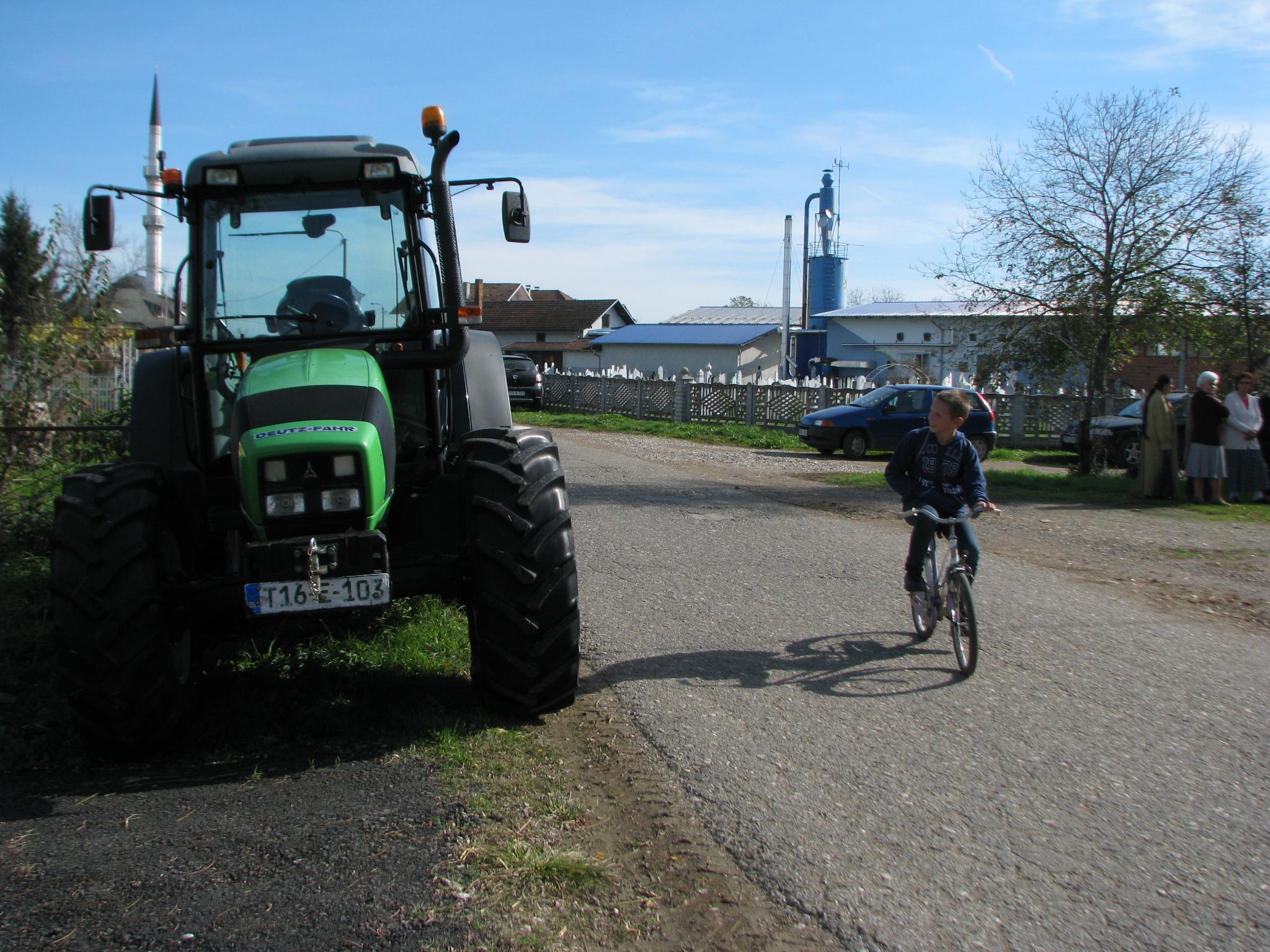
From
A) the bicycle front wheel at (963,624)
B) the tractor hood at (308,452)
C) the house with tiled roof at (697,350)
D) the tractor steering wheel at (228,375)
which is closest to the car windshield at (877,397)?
the bicycle front wheel at (963,624)

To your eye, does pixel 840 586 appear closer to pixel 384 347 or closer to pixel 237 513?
pixel 384 347

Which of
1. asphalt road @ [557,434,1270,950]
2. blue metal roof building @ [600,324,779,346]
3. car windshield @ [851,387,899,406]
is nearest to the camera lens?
asphalt road @ [557,434,1270,950]

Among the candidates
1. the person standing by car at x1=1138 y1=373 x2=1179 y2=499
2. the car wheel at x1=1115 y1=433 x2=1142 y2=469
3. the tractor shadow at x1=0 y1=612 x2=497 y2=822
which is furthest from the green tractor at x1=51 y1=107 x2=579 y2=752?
the car wheel at x1=1115 y1=433 x2=1142 y2=469

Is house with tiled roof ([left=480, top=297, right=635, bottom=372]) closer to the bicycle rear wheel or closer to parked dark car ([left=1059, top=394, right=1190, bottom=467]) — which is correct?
parked dark car ([left=1059, top=394, right=1190, bottom=467])

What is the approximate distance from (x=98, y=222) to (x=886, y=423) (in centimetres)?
1894

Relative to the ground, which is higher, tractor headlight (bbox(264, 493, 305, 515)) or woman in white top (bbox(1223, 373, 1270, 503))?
tractor headlight (bbox(264, 493, 305, 515))

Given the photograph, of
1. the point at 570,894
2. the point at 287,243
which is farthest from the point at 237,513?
the point at 570,894

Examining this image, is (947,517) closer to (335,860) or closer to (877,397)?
(335,860)

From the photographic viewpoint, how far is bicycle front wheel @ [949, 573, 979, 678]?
19.6 ft

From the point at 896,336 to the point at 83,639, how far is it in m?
61.4

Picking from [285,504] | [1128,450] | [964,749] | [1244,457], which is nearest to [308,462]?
[285,504]

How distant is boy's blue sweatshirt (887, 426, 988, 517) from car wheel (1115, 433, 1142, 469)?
16.1 meters

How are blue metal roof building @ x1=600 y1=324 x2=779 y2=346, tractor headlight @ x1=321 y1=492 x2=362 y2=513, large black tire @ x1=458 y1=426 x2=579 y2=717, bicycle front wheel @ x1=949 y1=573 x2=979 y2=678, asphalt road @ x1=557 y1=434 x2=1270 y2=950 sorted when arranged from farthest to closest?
blue metal roof building @ x1=600 y1=324 x2=779 y2=346, bicycle front wheel @ x1=949 y1=573 x2=979 y2=678, large black tire @ x1=458 y1=426 x2=579 y2=717, tractor headlight @ x1=321 y1=492 x2=362 y2=513, asphalt road @ x1=557 y1=434 x2=1270 y2=950

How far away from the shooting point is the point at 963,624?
606cm
